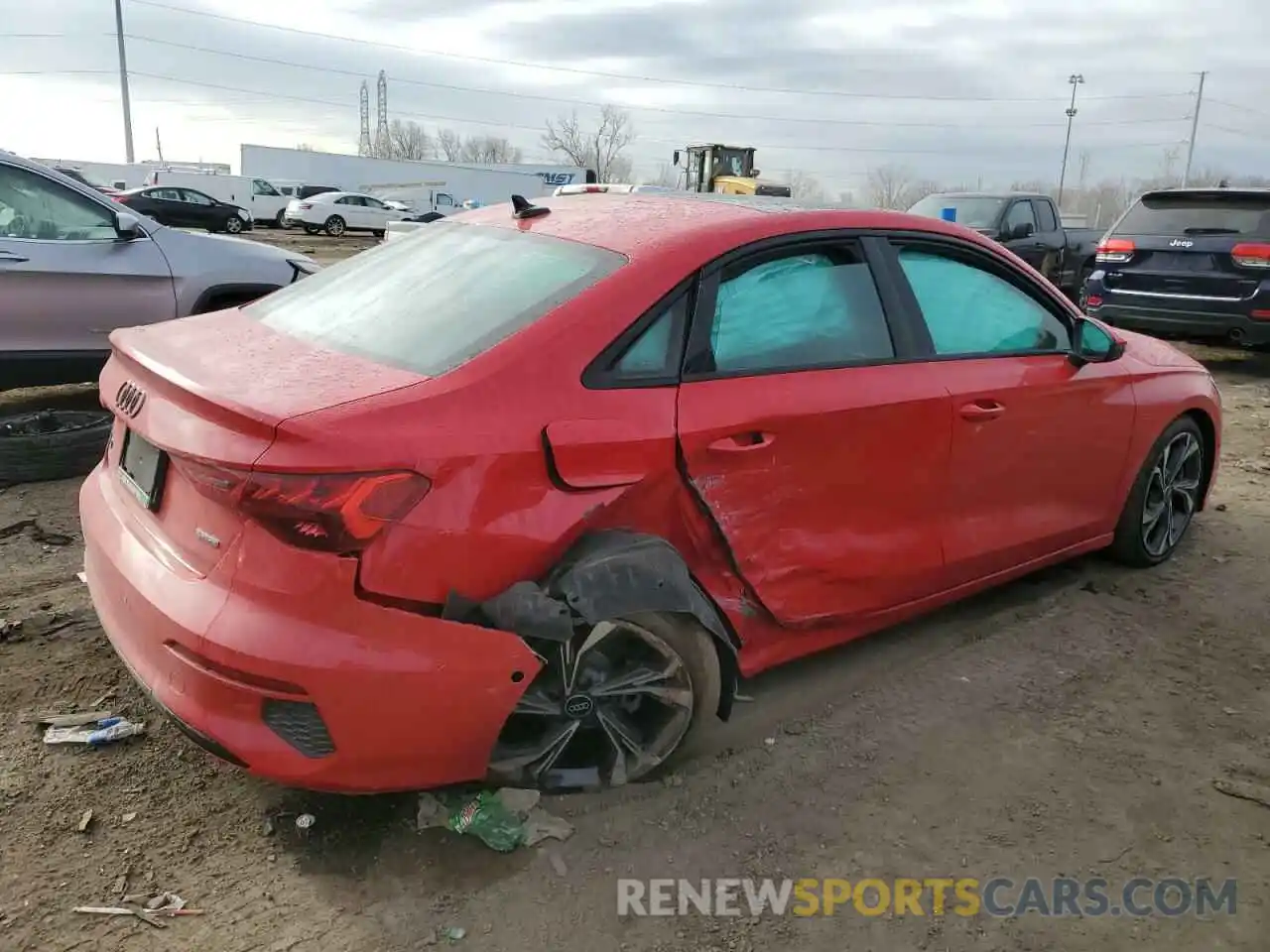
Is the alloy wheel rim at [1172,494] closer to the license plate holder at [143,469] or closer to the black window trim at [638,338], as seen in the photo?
the black window trim at [638,338]

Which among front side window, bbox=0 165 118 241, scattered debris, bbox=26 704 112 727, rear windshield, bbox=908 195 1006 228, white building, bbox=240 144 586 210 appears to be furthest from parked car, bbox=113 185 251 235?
scattered debris, bbox=26 704 112 727

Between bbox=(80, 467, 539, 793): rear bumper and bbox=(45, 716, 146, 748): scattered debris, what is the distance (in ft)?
1.95

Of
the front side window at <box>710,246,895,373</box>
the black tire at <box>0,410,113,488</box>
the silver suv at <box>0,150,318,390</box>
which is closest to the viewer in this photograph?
the front side window at <box>710,246,895,373</box>

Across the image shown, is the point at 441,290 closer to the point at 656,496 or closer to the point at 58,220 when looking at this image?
the point at 656,496

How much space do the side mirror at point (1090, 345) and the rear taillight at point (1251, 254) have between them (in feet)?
19.5

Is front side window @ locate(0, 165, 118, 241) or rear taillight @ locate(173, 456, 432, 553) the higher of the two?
front side window @ locate(0, 165, 118, 241)

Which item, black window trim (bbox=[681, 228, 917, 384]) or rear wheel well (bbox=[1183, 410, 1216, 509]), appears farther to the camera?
rear wheel well (bbox=[1183, 410, 1216, 509])

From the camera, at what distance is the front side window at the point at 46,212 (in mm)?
5562

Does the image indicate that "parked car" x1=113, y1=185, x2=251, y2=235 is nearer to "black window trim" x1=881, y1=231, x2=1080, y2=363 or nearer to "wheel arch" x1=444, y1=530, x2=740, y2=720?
"black window trim" x1=881, y1=231, x2=1080, y2=363

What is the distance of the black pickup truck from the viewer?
12.5m

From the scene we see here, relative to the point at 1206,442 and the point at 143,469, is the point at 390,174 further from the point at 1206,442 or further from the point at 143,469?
the point at 143,469

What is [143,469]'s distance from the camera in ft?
8.55

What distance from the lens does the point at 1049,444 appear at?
3.68m

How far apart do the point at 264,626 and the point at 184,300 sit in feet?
14.8
